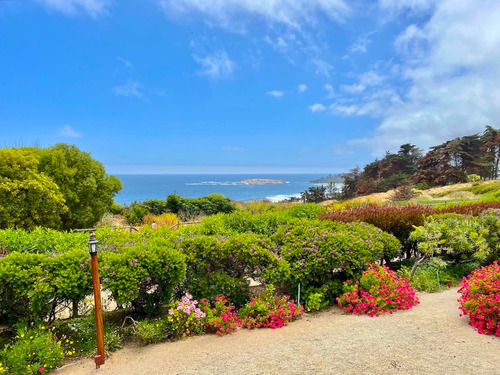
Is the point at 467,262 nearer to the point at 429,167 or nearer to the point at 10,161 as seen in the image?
the point at 10,161

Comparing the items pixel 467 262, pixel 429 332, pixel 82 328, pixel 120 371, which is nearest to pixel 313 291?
pixel 429 332

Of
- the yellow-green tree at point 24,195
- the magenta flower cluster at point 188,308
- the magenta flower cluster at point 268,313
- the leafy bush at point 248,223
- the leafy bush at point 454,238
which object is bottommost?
the magenta flower cluster at point 268,313

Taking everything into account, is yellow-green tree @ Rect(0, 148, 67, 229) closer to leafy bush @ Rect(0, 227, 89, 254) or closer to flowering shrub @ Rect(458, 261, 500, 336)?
leafy bush @ Rect(0, 227, 89, 254)

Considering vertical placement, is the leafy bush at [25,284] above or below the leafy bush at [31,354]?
above

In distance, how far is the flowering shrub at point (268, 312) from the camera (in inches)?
152

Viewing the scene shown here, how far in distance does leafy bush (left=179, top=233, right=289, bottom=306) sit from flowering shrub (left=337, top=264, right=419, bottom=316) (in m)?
1.01

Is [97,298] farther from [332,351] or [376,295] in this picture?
[376,295]

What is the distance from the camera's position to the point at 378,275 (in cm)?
441

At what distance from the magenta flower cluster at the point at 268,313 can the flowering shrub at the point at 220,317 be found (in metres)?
0.16

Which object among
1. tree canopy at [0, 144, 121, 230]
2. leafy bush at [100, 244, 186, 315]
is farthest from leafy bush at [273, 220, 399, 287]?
tree canopy at [0, 144, 121, 230]

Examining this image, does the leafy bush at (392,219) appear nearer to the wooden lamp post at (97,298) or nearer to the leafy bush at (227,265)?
the leafy bush at (227,265)

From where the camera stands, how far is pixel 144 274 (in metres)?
3.47

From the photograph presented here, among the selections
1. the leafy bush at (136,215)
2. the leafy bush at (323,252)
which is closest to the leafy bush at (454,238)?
the leafy bush at (323,252)

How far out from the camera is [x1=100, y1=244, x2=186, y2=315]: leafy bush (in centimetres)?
338
